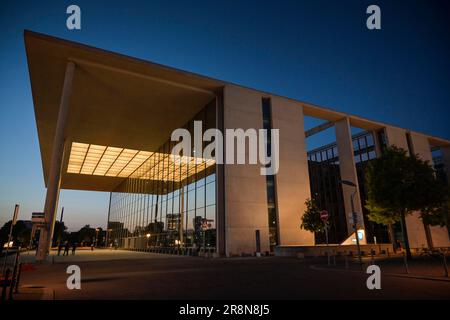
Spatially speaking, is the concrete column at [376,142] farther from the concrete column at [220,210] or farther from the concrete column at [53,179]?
the concrete column at [53,179]

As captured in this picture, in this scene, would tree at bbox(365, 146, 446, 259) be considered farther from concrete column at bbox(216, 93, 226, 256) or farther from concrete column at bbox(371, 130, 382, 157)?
concrete column at bbox(371, 130, 382, 157)

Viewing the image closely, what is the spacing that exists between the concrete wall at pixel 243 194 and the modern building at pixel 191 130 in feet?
0.32

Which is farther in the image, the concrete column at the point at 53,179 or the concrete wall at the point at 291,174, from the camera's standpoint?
the concrete wall at the point at 291,174

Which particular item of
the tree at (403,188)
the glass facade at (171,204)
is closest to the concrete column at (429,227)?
the tree at (403,188)

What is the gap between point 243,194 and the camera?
27.9 meters

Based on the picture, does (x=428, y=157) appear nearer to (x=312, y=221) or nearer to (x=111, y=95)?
(x=312, y=221)

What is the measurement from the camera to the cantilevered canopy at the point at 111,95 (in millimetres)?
25219

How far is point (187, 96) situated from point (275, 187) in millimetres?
13470

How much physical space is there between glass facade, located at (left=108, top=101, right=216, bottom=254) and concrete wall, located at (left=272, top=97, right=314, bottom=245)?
6.94 metres

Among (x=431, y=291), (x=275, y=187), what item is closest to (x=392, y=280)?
(x=431, y=291)

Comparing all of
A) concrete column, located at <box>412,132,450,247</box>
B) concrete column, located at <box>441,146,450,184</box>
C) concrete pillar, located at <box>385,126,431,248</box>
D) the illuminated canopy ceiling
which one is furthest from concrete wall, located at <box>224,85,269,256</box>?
concrete column, located at <box>441,146,450,184</box>
